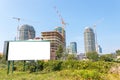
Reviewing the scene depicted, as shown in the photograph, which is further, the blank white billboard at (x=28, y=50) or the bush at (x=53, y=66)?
the bush at (x=53, y=66)

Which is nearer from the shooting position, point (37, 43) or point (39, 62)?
point (37, 43)

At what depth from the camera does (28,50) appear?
61.8 feet

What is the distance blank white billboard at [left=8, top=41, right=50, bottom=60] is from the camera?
18531mm

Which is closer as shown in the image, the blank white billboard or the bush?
the blank white billboard

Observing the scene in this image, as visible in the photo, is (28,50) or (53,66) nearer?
(28,50)

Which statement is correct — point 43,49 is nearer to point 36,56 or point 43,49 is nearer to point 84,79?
point 36,56

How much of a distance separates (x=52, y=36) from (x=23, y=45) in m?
96.2

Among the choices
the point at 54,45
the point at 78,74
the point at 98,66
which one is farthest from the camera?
the point at 54,45

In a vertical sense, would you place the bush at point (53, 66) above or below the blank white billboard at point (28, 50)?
below

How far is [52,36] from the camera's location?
4525 inches

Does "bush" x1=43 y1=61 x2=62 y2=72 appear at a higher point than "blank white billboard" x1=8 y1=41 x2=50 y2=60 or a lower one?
lower

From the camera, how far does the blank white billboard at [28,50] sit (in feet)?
60.8

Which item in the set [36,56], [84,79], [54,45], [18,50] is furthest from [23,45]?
[54,45]

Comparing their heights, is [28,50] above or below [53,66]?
above
